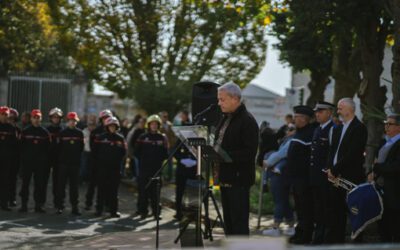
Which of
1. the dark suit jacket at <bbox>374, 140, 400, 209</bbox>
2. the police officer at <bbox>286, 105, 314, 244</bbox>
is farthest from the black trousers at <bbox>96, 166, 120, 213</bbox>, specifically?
the dark suit jacket at <bbox>374, 140, 400, 209</bbox>

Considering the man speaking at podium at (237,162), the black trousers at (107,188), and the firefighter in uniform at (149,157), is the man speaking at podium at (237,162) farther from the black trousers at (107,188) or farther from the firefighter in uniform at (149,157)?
the black trousers at (107,188)

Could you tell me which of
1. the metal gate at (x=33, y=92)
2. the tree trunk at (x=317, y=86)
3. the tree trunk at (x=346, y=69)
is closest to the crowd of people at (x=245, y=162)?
the tree trunk at (x=346, y=69)

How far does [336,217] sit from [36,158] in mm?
6936

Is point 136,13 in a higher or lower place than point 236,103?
higher

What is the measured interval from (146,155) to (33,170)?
7.43ft

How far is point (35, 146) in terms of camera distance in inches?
564

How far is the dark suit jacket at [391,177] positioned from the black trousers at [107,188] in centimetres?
678

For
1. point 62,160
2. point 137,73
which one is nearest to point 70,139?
point 62,160

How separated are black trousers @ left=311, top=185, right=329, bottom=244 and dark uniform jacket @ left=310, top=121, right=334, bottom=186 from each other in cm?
12

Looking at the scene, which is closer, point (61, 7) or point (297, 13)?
point (297, 13)

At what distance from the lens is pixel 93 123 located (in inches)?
717

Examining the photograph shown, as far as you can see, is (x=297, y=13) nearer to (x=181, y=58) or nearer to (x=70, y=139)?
(x=70, y=139)

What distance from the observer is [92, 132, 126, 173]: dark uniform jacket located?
14375mm

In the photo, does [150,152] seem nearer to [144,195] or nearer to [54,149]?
[144,195]
